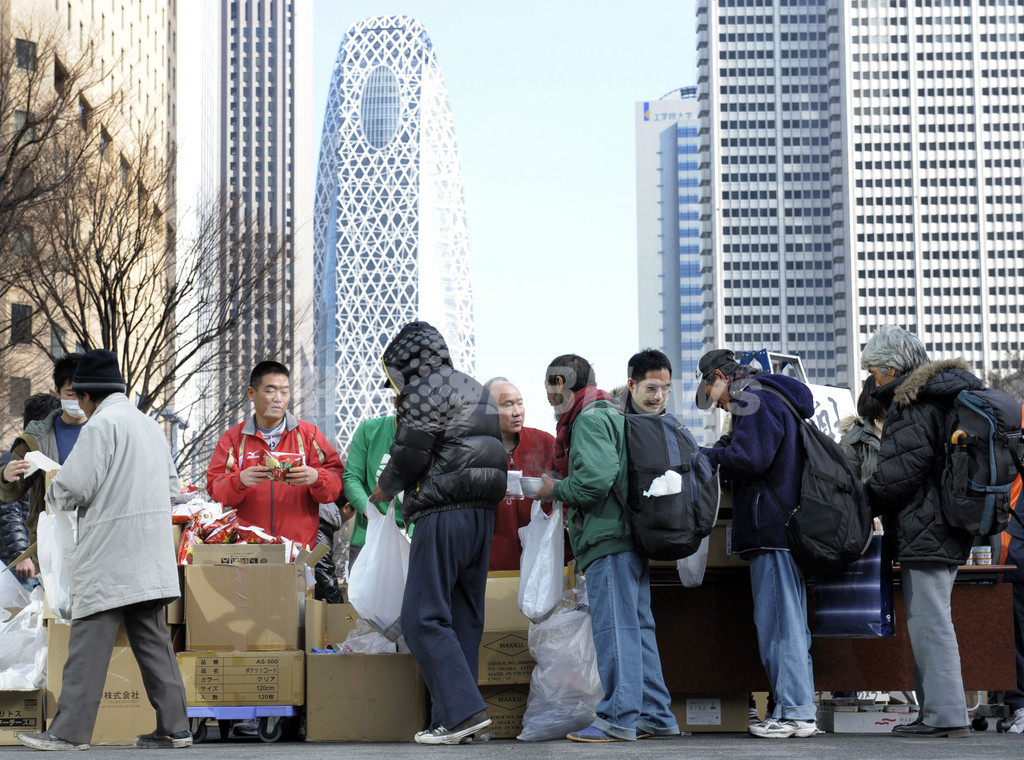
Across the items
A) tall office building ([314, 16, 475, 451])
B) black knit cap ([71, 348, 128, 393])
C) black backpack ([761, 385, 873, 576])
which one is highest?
tall office building ([314, 16, 475, 451])

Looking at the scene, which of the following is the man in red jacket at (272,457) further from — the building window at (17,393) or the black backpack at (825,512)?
the building window at (17,393)

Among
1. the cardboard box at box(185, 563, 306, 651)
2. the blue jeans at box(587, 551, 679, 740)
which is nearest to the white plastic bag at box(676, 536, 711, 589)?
the blue jeans at box(587, 551, 679, 740)

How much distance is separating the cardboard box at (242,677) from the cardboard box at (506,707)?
1050 mm

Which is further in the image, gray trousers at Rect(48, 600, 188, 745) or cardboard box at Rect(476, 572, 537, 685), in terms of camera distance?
cardboard box at Rect(476, 572, 537, 685)

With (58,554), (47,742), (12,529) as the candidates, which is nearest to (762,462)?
(58,554)

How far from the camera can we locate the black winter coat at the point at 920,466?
6.88 metres

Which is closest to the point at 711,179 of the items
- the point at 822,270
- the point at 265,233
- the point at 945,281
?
the point at 822,270

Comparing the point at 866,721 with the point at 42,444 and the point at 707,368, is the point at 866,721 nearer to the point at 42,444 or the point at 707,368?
the point at 707,368

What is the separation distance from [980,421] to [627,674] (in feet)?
7.42

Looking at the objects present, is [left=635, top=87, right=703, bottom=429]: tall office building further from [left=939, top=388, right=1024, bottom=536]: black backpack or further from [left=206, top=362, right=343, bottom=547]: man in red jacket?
[left=939, top=388, right=1024, bottom=536]: black backpack

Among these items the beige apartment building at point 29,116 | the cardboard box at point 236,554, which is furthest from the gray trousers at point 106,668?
the beige apartment building at point 29,116

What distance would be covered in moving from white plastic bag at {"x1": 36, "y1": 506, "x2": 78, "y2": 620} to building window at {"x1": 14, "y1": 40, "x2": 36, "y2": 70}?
12277 millimetres

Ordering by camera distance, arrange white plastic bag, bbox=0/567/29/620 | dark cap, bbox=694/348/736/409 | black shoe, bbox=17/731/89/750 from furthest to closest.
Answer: white plastic bag, bbox=0/567/29/620 → dark cap, bbox=694/348/736/409 → black shoe, bbox=17/731/89/750

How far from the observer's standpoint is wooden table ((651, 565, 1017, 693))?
24.4ft
